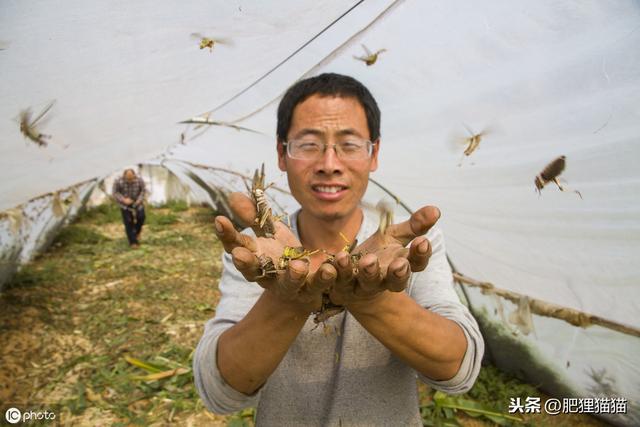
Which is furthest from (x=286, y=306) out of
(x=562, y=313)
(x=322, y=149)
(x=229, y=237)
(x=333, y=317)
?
(x=562, y=313)

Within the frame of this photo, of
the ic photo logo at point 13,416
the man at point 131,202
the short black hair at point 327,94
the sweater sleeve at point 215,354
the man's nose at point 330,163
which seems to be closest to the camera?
the sweater sleeve at point 215,354

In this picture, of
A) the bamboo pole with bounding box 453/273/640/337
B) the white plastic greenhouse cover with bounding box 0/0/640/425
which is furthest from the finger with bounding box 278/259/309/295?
the bamboo pole with bounding box 453/273/640/337

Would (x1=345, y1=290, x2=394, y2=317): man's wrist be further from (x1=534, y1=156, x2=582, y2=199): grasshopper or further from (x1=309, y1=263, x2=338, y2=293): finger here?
(x1=534, y1=156, x2=582, y2=199): grasshopper

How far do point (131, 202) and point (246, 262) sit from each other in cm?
925

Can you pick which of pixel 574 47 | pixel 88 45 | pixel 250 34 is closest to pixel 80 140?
pixel 88 45

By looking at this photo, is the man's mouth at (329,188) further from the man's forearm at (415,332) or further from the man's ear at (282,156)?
the man's forearm at (415,332)

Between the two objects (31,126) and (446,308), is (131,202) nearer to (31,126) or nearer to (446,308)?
(31,126)

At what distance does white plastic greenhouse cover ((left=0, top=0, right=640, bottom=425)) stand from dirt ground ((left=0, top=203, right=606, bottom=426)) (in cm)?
149

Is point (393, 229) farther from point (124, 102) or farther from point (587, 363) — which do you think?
point (124, 102)

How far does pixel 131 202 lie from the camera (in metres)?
9.23

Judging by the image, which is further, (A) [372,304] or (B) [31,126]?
(B) [31,126]

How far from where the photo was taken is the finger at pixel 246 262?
1014mm

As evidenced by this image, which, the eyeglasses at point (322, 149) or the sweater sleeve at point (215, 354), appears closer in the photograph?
the sweater sleeve at point (215, 354)

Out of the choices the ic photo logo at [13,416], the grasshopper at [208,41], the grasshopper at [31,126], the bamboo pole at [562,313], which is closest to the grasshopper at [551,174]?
the bamboo pole at [562,313]
